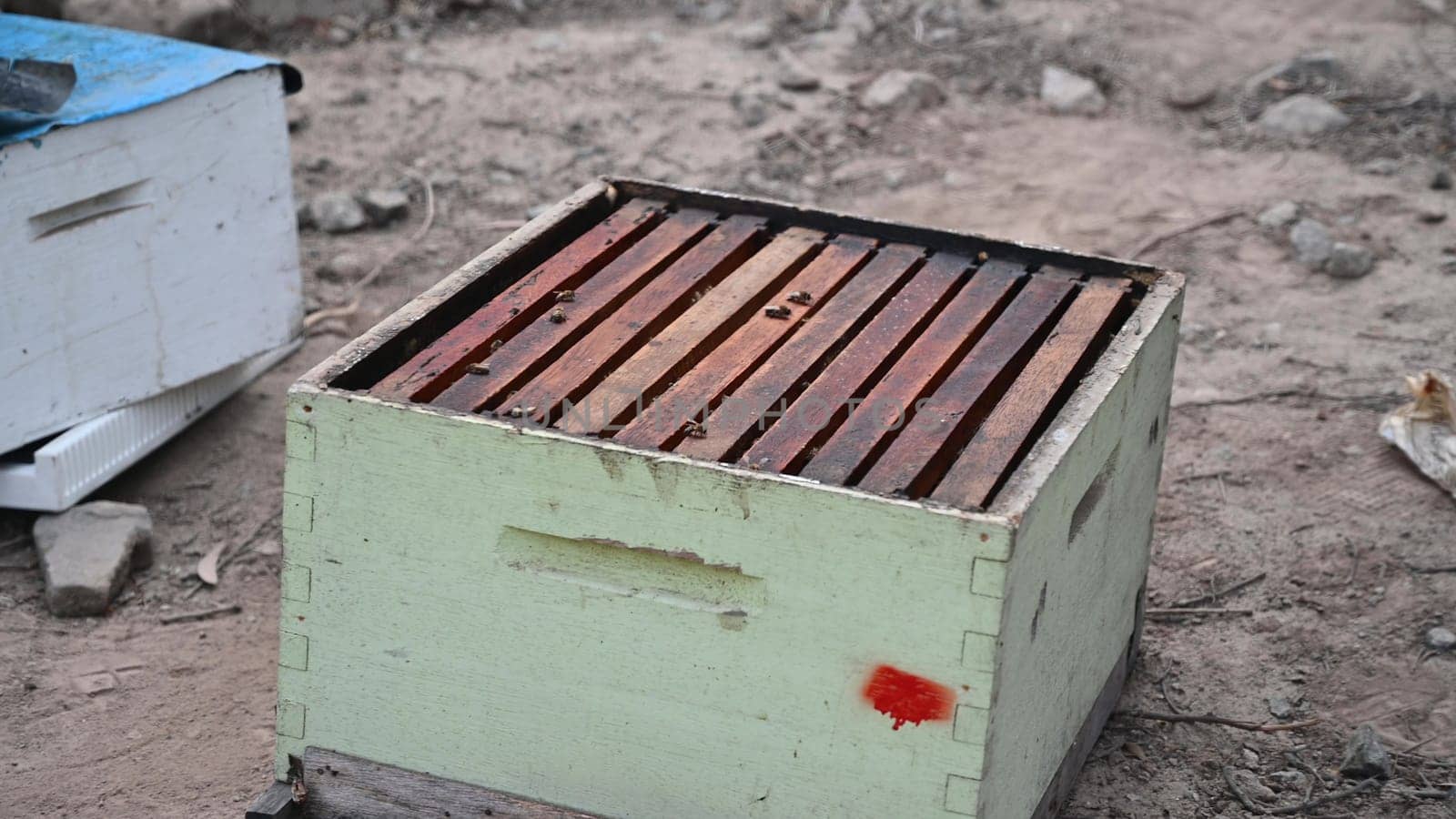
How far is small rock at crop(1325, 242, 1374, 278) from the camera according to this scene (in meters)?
3.74

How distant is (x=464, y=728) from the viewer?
1863 millimetres

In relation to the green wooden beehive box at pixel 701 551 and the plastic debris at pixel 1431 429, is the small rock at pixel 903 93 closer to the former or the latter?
the plastic debris at pixel 1431 429

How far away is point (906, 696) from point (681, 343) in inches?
23.2

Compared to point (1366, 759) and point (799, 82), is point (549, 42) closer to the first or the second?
point (799, 82)

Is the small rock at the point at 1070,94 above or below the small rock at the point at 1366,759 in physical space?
above

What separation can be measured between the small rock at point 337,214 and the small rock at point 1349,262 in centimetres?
252

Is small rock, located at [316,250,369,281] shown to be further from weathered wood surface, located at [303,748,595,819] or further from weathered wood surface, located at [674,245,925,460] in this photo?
weathered wood surface, located at [303,748,595,819]

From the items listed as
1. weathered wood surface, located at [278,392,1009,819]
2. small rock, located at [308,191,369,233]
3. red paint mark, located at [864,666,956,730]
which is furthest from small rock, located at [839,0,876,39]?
red paint mark, located at [864,666,956,730]

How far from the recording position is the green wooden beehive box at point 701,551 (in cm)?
164

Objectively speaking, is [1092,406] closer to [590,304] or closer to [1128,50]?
[590,304]

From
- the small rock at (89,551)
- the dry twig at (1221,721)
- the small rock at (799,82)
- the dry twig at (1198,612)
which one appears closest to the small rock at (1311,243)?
the dry twig at (1198,612)

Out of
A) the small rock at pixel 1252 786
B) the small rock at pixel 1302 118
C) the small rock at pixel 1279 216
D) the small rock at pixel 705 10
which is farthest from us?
the small rock at pixel 705 10

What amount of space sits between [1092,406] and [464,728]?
87 cm

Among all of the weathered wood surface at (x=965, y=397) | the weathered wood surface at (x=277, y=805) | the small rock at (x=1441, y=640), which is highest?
the weathered wood surface at (x=965, y=397)
